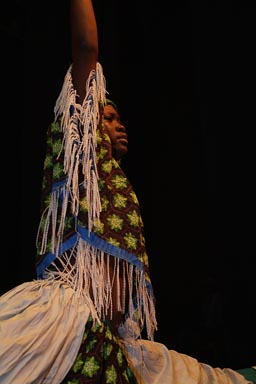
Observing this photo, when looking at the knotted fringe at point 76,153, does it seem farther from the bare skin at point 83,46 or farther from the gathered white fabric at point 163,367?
the gathered white fabric at point 163,367

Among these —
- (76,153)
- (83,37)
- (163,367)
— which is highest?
(83,37)

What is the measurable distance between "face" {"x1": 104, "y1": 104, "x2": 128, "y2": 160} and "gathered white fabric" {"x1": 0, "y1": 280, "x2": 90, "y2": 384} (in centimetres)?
47

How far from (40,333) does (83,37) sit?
2.09 ft

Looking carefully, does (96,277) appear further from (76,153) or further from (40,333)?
(76,153)

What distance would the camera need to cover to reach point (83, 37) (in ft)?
3.48

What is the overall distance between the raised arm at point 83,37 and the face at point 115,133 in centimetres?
21

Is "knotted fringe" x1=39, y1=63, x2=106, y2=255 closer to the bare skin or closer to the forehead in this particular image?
the bare skin

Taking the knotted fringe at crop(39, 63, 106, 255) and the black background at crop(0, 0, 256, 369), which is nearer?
the knotted fringe at crop(39, 63, 106, 255)

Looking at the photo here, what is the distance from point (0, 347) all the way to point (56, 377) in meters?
0.11

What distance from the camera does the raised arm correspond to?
3.48 ft

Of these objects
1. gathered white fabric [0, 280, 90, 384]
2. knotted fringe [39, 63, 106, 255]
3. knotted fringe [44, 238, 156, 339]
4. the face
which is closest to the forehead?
the face

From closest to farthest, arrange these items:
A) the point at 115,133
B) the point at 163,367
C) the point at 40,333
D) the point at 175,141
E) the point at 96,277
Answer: the point at 40,333 < the point at 96,277 < the point at 163,367 < the point at 115,133 < the point at 175,141

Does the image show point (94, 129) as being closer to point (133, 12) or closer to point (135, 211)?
point (135, 211)

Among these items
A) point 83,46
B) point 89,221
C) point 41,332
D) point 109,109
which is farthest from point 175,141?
point 41,332
